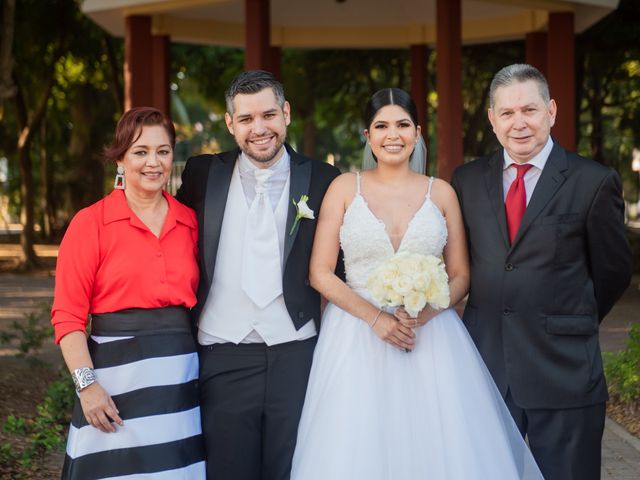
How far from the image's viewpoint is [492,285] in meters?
4.14

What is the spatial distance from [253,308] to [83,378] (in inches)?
32.7

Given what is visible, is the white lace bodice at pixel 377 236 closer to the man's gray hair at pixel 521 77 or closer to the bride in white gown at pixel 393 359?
the bride in white gown at pixel 393 359

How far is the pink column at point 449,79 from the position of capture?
12.1 metres

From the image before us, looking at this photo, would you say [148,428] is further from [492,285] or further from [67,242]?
[492,285]

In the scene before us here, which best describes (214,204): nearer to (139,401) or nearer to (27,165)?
(139,401)

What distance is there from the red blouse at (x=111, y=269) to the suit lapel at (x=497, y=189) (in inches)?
55.5

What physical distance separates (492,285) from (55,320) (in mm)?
1913

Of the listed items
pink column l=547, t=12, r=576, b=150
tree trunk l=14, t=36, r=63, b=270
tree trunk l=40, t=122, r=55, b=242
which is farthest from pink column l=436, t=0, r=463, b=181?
tree trunk l=40, t=122, r=55, b=242

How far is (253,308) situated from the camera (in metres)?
4.23

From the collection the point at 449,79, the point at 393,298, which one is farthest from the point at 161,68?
the point at 393,298

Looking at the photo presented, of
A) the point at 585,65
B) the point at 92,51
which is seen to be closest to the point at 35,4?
the point at 92,51

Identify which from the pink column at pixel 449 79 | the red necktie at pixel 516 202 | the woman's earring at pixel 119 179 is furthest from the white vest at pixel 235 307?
the pink column at pixel 449 79

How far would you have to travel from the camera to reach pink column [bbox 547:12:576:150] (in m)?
12.8

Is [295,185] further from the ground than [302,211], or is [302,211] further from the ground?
[295,185]
